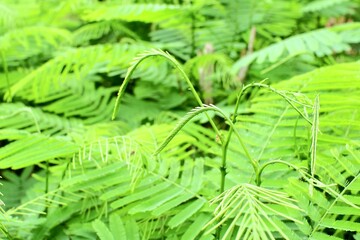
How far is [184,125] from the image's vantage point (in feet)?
2.80

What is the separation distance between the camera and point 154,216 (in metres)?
0.91

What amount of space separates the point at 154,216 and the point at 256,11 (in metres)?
1.19

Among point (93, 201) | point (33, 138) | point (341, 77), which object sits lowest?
point (93, 201)

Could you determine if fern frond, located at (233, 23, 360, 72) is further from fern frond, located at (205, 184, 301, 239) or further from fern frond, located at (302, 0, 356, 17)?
fern frond, located at (205, 184, 301, 239)

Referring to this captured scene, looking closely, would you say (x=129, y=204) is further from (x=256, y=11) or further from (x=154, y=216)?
(x=256, y=11)

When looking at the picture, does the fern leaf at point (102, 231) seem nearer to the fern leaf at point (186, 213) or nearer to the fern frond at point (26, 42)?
the fern leaf at point (186, 213)

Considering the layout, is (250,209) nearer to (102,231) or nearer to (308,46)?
(102,231)

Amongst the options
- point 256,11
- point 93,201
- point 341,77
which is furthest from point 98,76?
Answer: point 341,77

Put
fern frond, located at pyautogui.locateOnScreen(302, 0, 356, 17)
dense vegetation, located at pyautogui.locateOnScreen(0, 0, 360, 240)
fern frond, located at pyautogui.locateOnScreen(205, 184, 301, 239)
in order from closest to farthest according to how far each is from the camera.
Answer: fern frond, located at pyautogui.locateOnScreen(205, 184, 301, 239)
dense vegetation, located at pyautogui.locateOnScreen(0, 0, 360, 240)
fern frond, located at pyautogui.locateOnScreen(302, 0, 356, 17)

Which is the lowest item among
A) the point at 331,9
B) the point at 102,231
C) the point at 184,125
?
the point at 102,231

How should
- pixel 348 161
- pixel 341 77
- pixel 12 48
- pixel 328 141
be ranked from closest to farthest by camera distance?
pixel 348 161 < pixel 328 141 < pixel 341 77 < pixel 12 48

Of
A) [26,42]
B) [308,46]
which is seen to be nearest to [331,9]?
[308,46]

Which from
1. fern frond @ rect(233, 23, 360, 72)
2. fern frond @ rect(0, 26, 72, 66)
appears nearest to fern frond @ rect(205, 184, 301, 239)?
fern frond @ rect(233, 23, 360, 72)

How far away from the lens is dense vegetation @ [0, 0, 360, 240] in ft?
2.64
